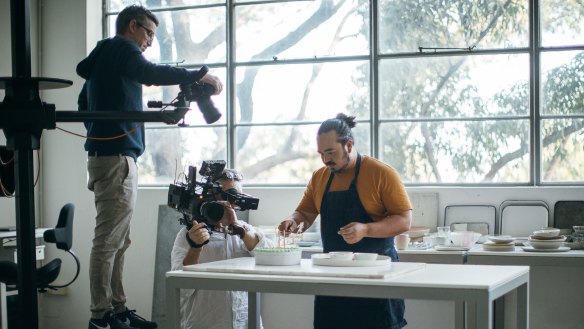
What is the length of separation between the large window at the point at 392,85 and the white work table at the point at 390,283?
2192mm

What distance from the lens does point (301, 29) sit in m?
5.64

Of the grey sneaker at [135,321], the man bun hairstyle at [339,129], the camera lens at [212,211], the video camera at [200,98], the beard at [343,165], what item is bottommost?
the grey sneaker at [135,321]

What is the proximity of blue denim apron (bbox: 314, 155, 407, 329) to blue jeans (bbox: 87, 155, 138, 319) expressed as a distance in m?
0.89

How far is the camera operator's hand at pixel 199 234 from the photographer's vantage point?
3.23 m

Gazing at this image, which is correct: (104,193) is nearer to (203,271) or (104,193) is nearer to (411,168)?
(203,271)

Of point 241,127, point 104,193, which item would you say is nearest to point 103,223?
point 104,193

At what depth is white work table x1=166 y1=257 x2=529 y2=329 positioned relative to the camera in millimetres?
2600

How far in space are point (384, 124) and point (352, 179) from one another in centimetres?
199

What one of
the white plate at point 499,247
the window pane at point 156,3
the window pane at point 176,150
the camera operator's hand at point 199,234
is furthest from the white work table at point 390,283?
the window pane at point 156,3

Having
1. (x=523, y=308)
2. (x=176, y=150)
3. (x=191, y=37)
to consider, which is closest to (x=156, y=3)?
(x=191, y=37)

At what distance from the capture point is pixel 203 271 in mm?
3127

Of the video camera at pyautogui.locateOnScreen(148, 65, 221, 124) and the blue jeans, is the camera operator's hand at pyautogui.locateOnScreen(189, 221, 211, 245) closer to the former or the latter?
the blue jeans

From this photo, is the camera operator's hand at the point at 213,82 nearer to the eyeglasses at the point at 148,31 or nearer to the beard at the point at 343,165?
the beard at the point at 343,165

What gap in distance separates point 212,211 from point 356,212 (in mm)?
711
